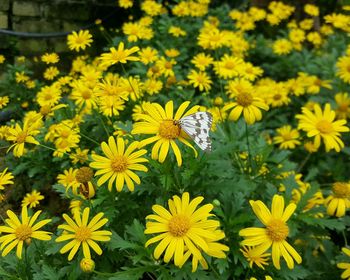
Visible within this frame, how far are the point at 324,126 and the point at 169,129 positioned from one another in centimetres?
114

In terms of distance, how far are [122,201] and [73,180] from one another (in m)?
0.49

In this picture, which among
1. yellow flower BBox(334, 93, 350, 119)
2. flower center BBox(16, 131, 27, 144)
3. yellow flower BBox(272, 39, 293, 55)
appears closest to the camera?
flower center BBox(16, 131, 27, 144)

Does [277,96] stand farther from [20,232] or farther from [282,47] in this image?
[20,232]

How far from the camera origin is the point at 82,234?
1779 mm

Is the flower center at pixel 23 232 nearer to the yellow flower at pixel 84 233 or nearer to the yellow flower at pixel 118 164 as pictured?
the yellow flower at pixel 84 233

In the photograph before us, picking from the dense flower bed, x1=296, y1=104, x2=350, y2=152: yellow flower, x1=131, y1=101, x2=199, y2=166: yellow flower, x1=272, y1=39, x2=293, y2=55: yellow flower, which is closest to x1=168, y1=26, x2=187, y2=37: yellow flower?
the dense flower bed

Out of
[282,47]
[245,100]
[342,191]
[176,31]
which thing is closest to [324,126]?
[342,191]

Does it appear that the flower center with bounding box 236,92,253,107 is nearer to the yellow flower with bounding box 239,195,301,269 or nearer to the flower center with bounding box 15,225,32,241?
the yellow flower with bounding box 239,195,301,269

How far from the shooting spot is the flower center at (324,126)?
2383mm

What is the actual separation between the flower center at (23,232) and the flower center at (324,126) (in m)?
1.77

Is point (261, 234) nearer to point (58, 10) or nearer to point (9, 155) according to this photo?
point (9, 155)

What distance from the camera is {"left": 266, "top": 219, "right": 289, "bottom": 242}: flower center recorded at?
1714 mm

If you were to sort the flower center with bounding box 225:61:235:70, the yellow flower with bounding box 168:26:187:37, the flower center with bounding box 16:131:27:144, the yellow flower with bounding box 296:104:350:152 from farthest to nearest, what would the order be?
the yellow flower with bounding box 168:26:187:37
the flower center with bounding box 225:61:235:70
the yellow flower with bounding box 296:104:350:152
the flower center with bounding box 16:131:27:144

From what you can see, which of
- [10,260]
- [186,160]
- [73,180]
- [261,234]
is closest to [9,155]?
[73,180]
